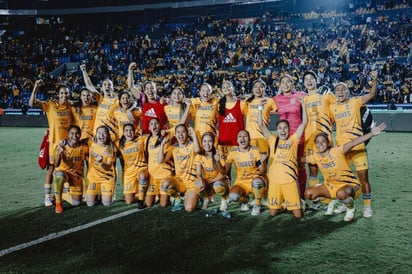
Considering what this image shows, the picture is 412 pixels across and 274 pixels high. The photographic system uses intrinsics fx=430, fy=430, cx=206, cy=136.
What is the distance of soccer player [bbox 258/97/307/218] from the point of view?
5598 mm

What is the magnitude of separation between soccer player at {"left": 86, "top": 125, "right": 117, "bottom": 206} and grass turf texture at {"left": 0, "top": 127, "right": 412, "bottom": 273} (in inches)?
9.9

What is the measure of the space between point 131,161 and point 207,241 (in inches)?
95.3

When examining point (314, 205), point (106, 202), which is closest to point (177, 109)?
point (106, 202)

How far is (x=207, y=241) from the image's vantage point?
15.7 ft

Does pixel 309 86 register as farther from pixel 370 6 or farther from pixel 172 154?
pixel 370 6

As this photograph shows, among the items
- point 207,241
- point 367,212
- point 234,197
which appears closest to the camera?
point 207,241

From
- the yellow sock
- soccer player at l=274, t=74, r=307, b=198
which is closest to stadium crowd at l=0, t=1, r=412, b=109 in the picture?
soccer player at l=274, t=74, r=307, b=198

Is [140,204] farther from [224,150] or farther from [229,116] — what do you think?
[229,116]

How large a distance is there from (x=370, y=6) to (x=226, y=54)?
9.71m

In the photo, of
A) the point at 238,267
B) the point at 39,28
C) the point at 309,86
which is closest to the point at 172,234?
the point at 238,267

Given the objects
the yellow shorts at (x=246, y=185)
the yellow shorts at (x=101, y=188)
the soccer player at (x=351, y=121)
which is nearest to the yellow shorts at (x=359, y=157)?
the soccer player at (x=351, y=121)

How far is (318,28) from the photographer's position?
2727 centimetres

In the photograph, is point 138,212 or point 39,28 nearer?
point 138,212

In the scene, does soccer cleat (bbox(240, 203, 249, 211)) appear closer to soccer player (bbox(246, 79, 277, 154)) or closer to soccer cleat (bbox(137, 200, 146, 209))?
soccer player (bbox(246, 79, 277, 154))
